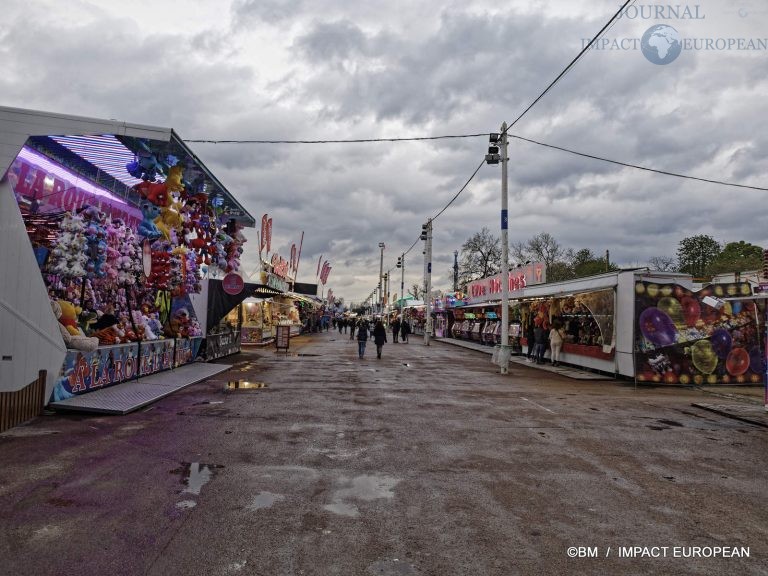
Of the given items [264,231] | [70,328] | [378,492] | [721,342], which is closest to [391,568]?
[378,492]

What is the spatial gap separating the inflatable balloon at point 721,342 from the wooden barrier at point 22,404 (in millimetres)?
17380

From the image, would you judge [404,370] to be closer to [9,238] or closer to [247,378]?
[247,378]

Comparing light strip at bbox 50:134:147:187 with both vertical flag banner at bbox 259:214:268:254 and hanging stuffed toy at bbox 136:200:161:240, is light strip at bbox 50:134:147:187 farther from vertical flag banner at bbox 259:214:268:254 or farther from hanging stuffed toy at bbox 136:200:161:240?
vertical flag banner at bbox 259:214:268:254

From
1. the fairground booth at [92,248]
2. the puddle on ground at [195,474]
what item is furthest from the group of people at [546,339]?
the puddle on ground at [195,474]

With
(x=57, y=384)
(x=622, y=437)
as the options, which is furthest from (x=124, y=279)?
(x=622, y=437)

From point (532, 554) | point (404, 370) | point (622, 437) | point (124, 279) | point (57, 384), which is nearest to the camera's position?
point (532, 554)

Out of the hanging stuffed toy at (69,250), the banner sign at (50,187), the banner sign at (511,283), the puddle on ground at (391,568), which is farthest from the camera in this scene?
the banner sign at (511,283)

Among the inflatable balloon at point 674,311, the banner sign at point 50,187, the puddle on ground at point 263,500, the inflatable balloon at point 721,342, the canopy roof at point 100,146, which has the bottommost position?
the puddle on ground at point 263,500

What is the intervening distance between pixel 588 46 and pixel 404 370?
36.7 ft

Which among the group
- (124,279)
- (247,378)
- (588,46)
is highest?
(588,46)

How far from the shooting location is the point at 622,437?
8.27 m

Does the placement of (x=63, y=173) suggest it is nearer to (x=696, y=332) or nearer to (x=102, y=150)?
(x=102, y=150)

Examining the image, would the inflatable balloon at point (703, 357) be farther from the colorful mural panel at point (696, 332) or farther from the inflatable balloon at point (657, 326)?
the inflatable balloon at point (657, 326)

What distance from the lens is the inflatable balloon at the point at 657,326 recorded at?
1589 centimetres
